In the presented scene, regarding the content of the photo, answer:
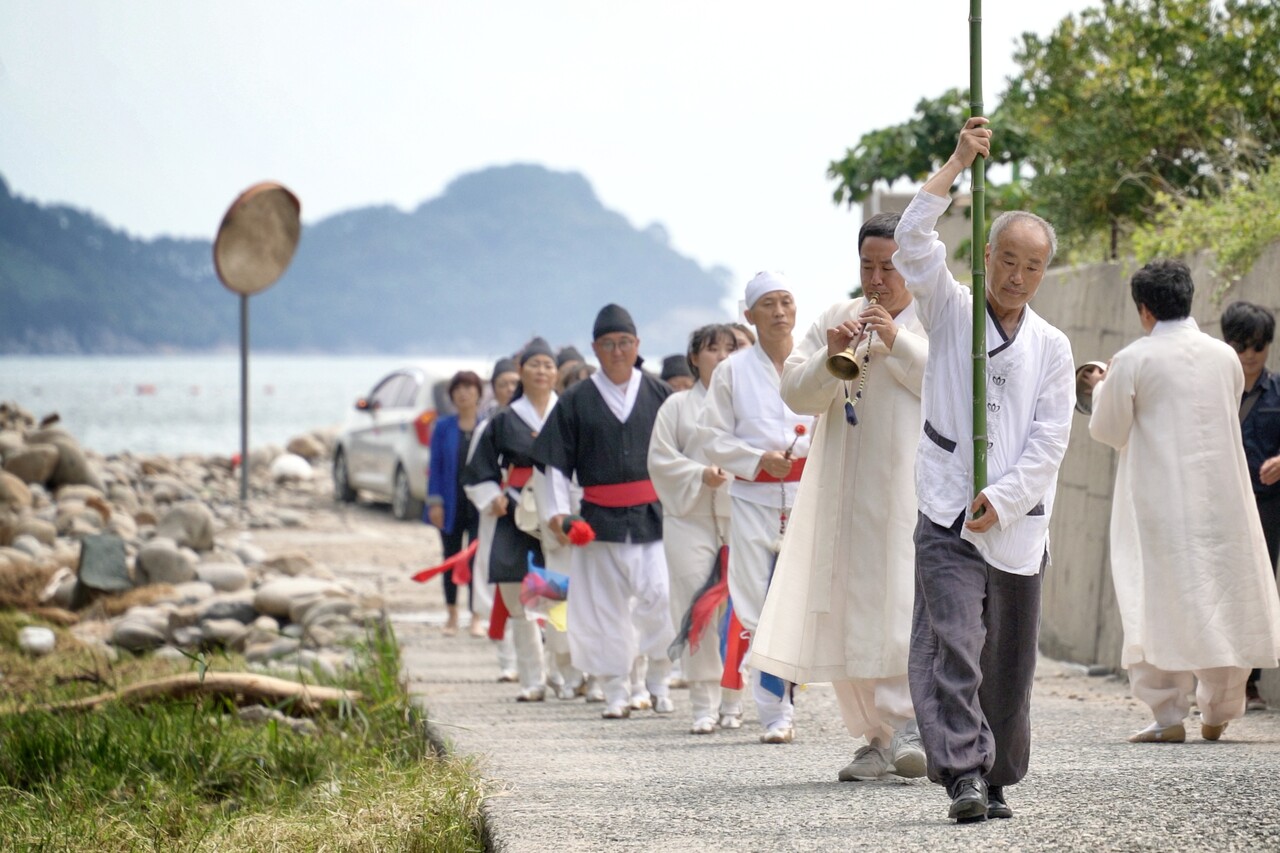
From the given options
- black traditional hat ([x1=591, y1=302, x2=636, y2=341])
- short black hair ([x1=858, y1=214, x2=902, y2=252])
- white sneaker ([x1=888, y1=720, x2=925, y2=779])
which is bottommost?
white sneaker ([x1=888, y1=720, x2=925, y2=779])

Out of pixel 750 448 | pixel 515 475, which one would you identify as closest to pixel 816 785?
pixel 750 448

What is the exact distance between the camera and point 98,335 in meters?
156

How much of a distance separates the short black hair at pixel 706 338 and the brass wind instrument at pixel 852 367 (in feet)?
8.02

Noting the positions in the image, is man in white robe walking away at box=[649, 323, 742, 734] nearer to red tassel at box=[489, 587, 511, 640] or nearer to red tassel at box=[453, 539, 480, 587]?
red tassel at box=[489, 587, 511, 640]

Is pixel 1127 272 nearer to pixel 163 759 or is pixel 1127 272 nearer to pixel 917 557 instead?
pixel 917 557

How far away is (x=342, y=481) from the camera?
22.6 m

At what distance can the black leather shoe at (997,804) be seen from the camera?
4570mm

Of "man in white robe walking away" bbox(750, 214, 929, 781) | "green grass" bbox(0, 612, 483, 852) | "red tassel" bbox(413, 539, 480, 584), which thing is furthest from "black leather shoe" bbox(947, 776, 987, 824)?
"red tassel" bbox(413, 539, 480, 584)

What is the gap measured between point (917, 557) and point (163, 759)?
3.65m

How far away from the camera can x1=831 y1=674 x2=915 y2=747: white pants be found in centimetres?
563

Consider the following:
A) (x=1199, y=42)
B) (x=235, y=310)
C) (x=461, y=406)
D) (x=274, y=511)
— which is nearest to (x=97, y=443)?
(x=274, y=511)

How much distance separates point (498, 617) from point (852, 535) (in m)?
4.05

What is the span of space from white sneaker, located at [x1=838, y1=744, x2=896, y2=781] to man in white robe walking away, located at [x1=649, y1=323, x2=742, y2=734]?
1.79 meters

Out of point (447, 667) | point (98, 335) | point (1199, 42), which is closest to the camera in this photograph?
point (447, 667)
